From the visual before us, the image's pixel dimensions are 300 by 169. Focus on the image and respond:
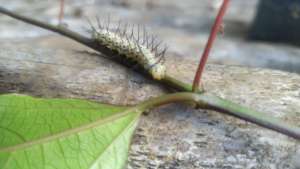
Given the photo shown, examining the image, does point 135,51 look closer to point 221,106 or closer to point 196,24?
point 221,106

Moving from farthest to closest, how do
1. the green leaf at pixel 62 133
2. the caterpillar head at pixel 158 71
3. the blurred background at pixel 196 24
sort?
the blurred background at pixel 196 24 < the caterpillar head at pixel 158 71 < the green leaf at pixel 62 133

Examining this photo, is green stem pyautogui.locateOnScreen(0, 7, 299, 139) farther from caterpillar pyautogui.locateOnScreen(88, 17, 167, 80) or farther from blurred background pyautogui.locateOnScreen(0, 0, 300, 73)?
blurred background pyautogui.locateOnScreen(0, 0, 300, 73)

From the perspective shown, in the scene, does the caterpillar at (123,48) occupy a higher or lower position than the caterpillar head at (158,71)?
higher

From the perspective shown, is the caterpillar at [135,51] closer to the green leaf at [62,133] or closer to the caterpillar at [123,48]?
the caterpillar at [123,48]

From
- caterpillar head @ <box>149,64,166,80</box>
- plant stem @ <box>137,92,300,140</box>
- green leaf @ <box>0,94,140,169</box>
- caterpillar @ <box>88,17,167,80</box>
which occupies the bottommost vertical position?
green leaf @ <box>0,94,140,169</box>

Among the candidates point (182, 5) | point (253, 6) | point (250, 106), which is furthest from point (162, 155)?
point (253, 6)

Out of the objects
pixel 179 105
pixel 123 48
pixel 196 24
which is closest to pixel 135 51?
pixel 123 48

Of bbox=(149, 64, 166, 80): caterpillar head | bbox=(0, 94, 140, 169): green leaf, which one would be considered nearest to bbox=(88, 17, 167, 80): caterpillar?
bbox=(149, 64, 166, 80): caterpillar head

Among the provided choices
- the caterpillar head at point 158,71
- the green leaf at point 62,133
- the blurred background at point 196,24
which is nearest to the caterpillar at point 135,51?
the caterpillar head at point 158,71
